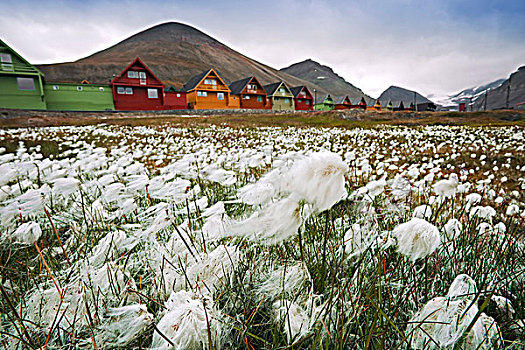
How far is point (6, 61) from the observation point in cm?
3419

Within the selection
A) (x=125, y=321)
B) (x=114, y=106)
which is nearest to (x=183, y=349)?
(x=125, y=321)

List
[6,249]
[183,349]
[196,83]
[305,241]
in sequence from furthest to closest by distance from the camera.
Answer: [196,83], [6,249], [305,241], [183,349]

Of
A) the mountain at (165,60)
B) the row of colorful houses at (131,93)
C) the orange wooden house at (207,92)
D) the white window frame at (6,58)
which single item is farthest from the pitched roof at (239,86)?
the mountain at (165,60)

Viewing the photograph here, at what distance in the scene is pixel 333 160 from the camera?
1.07m

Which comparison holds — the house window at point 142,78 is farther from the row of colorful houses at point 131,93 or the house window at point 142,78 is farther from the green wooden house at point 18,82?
the green wooden house at point 18,82

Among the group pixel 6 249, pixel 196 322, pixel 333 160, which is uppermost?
pixel 333 160

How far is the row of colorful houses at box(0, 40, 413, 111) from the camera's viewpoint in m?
35.4

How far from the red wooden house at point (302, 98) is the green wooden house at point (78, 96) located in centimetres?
3677

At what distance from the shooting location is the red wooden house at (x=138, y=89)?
140 ft

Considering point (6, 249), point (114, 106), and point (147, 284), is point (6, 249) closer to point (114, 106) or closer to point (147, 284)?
point (147, 284)

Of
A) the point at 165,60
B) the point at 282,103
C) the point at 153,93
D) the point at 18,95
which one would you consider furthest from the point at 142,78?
the point at 165,60

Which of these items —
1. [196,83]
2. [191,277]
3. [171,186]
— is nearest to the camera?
[191,277]

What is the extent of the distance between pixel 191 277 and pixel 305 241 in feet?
2.97

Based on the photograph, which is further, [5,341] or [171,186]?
[171,186]
